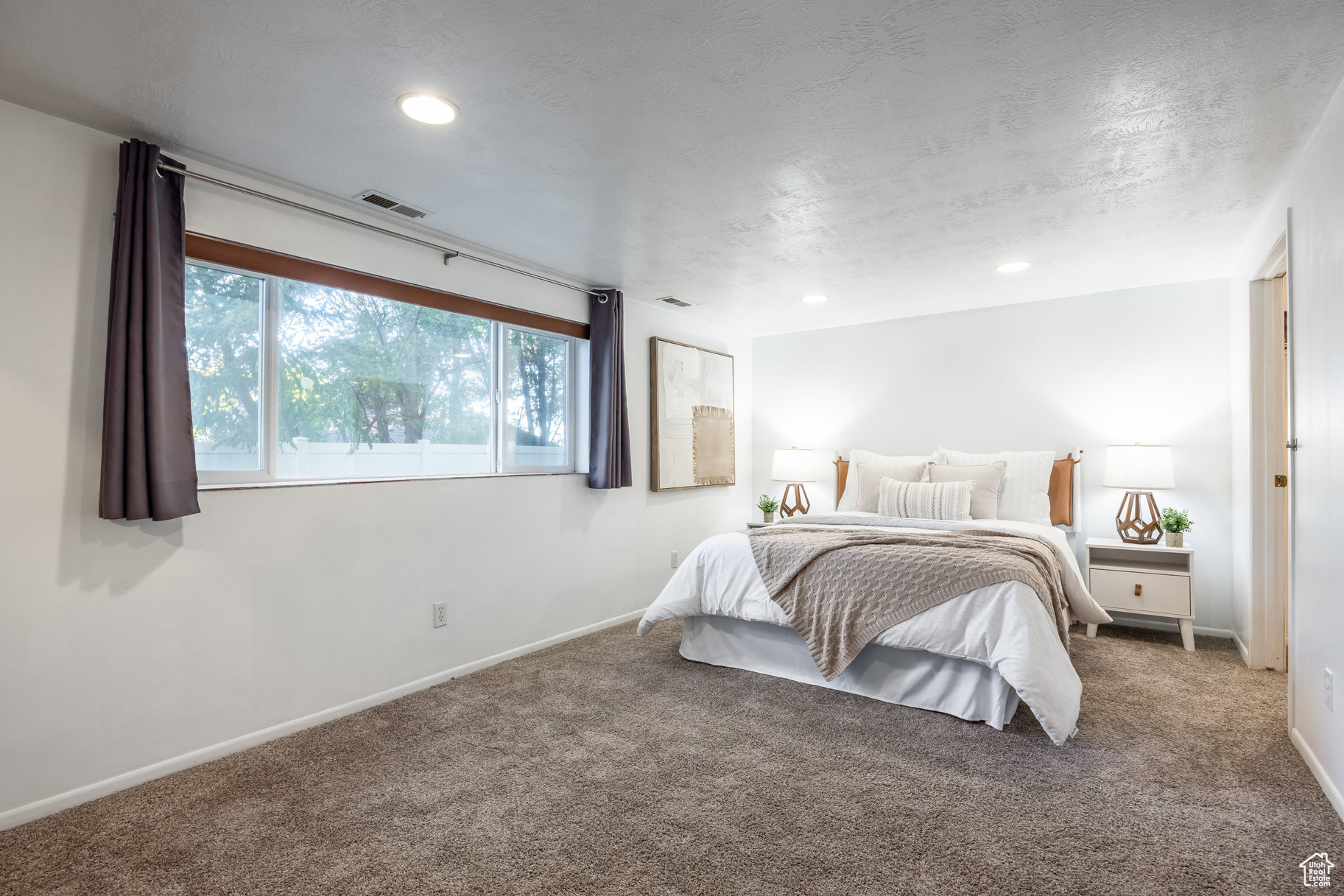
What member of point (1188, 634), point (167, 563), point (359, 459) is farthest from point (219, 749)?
point (1188, 634)

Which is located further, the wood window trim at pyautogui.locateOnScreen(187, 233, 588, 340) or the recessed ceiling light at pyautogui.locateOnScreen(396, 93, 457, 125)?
the wood window trim at pyautogui.locateOnScreen(187, 233, 588, 340)

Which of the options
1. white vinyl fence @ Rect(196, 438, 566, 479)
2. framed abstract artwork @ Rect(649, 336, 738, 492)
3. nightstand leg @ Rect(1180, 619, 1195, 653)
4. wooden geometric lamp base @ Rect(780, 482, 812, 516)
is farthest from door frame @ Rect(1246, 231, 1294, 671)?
white vinyl fence @ Rect(196, 438, 566, 479)

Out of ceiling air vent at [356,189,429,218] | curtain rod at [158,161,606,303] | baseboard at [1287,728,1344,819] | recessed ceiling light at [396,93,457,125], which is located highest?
recessed ceiling light at [396,93,457,125]

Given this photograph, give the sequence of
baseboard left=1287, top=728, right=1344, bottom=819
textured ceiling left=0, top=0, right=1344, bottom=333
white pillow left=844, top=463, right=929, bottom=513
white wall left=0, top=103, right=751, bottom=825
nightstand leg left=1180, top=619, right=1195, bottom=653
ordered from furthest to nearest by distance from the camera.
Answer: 1. white pillow left=844, top=463, right=929, bottom=513
2. nightstand leg left=1180, top=619, right=1195, bottom=653
3. white wall left=0, top=103, right=751, bottom=825
4. baseboard left=1287, top=728, right=1344, bottom=819
5. textured ceiling left=0, top=0, right=1344, bottom=333

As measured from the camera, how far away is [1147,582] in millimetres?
3785

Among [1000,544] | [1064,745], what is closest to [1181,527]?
[1000,544]

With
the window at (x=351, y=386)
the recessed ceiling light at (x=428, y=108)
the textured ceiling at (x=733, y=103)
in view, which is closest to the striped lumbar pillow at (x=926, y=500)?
the textured ceiling at (x=733, y=103)

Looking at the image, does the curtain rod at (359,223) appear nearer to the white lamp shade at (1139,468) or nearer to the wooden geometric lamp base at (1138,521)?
the white lamp shade at (1139,468)

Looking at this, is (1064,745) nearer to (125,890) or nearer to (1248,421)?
(1248,421)

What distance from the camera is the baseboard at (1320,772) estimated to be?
1.92 m

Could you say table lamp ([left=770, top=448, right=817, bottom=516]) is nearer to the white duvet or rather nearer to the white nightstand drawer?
the white duvet

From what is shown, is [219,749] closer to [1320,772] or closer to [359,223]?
[359,223]

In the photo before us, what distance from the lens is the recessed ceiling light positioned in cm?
199

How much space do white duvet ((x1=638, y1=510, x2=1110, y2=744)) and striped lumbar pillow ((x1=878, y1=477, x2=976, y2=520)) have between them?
430 mm
